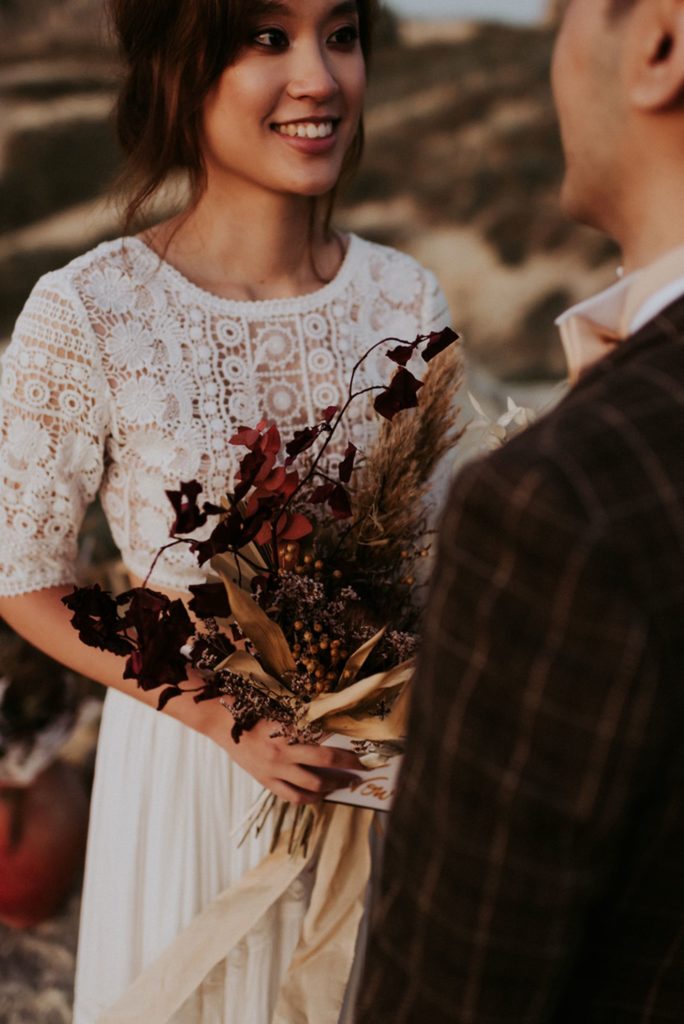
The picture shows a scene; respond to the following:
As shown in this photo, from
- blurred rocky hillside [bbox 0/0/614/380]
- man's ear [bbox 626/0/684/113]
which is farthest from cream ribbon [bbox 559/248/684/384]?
blurred rocky hillside [bbox 0/0/614/380]

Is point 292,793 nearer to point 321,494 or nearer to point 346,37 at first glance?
point 321,494

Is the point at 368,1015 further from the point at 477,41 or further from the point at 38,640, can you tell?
the point at 477,41

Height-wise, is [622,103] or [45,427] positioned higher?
[622,103]

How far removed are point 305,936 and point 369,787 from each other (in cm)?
30

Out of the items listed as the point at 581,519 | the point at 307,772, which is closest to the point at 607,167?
the point at 581,519

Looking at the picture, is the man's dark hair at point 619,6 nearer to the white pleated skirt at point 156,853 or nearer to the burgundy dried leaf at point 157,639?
the burgundy dried leaf at point 157,639

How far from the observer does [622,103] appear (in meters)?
0.86

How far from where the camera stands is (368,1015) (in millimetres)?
875

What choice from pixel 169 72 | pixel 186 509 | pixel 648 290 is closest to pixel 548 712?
pixel 648 290

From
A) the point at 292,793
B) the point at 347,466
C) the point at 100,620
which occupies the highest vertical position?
the point at 347,466

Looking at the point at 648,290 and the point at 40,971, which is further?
the point at 40,971

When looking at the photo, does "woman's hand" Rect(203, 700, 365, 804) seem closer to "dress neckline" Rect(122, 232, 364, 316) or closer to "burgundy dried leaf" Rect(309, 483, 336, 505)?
"burgundy dried leaf" Rect(309, 483, 336, 505)

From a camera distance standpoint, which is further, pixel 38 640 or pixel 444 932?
pixel 38 640

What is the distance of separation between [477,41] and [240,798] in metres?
9.99
